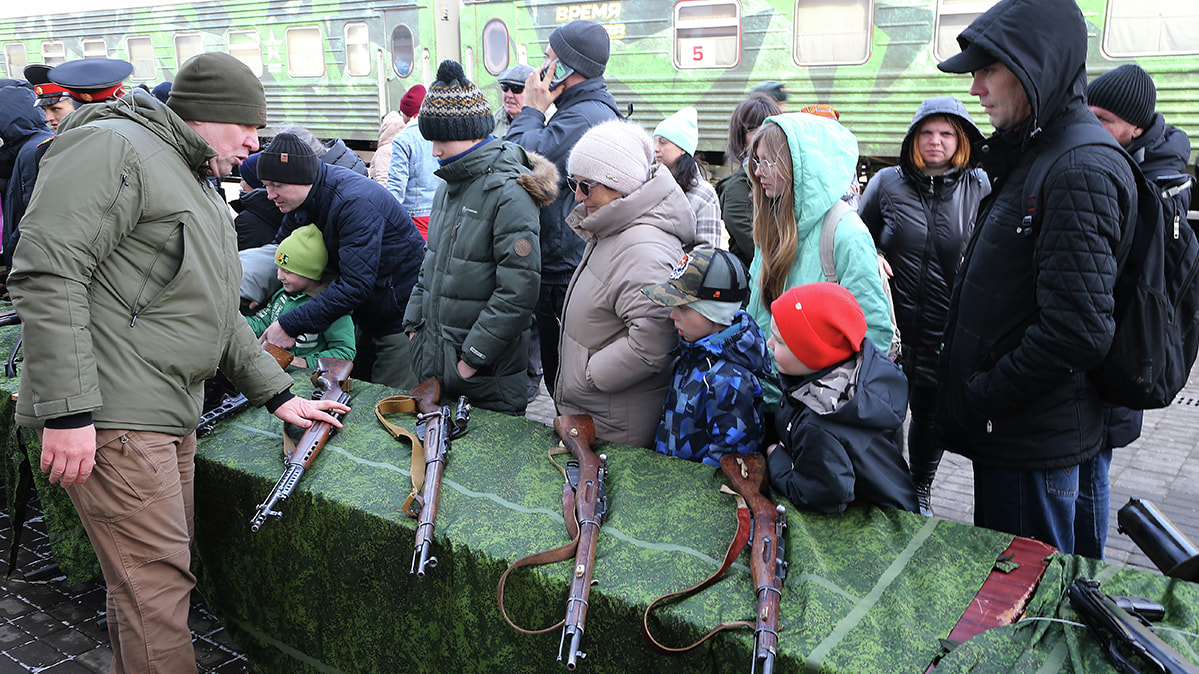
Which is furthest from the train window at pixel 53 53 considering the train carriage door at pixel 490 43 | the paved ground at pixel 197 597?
the paved ground at pixel 197 597

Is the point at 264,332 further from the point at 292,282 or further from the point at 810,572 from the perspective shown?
the point at 810,572

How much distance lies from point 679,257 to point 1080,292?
1218mm

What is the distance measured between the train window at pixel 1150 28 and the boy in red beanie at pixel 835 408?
24.0 ft

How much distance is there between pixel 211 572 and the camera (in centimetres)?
282

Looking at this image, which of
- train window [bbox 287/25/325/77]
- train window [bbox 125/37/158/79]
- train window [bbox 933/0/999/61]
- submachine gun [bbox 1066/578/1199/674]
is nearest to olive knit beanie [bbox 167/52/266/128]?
submachine gun [bbox 1066/578/1199/674]

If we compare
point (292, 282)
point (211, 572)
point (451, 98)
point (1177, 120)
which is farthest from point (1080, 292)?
point (1177, 120)

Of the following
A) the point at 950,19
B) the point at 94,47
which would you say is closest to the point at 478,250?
the point at 950,19

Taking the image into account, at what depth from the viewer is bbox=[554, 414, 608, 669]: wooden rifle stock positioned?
1.81 metres

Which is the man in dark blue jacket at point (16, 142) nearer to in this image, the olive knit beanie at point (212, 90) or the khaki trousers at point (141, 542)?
the olive knit beanie at point (212, 90)

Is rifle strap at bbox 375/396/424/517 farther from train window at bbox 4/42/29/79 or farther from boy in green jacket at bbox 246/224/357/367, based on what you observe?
train window at bbox 4/42/29/79

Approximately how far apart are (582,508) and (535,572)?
22cm

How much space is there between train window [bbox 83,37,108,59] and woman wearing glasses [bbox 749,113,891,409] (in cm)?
1599

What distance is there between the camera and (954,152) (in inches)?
148

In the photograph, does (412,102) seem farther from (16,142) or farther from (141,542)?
(141,542)
